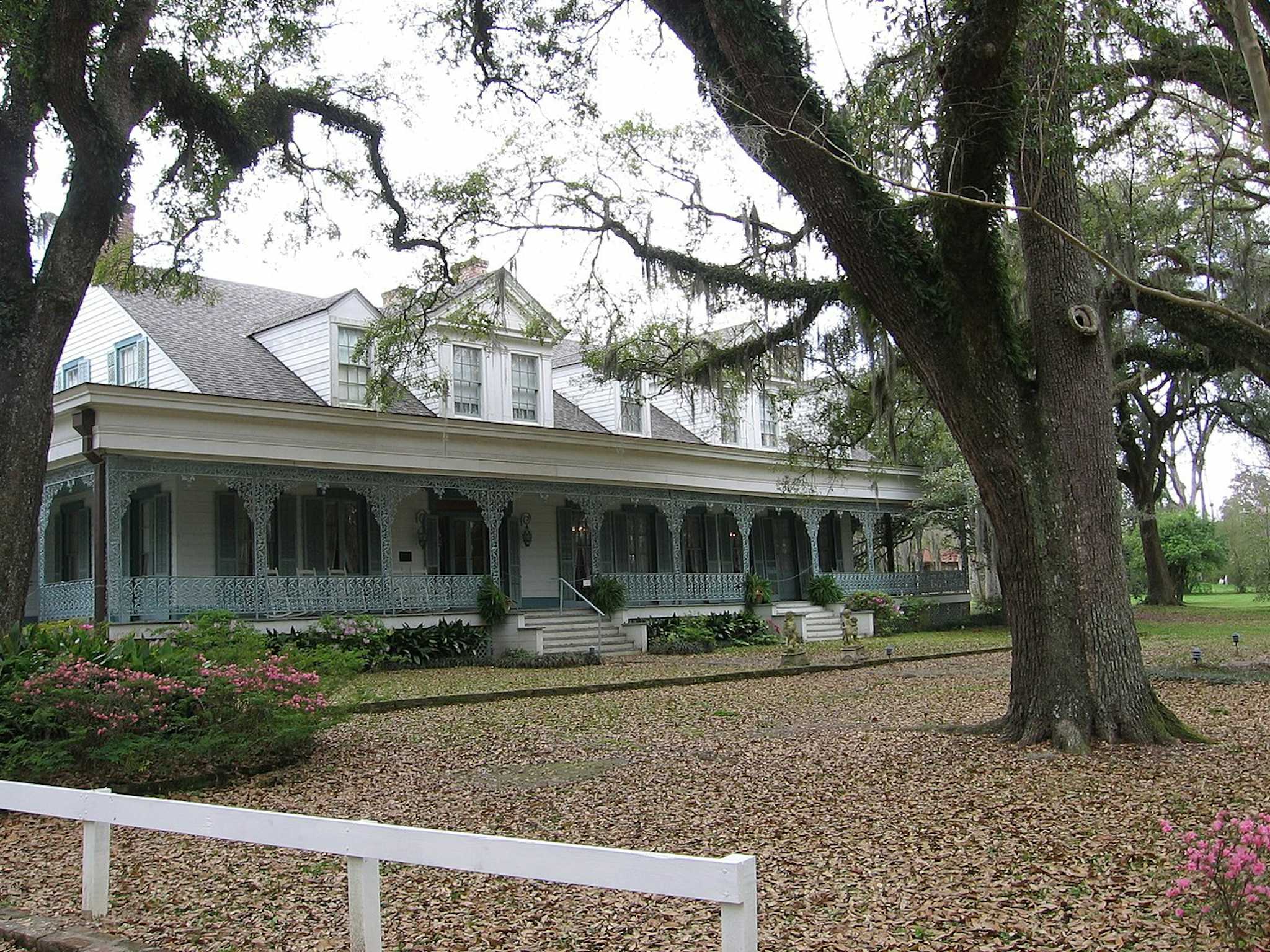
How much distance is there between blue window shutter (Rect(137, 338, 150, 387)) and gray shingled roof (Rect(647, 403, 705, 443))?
11.3 metres

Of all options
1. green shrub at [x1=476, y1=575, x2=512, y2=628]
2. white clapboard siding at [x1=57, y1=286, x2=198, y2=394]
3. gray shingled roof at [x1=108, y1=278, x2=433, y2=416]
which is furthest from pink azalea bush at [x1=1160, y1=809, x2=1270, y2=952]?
white clapboard siding at [x1=57, y1=286, x2=198, y2=394]

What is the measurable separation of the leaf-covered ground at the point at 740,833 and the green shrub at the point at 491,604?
922 centimetres

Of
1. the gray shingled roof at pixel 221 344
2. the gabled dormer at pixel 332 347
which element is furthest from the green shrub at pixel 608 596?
the gabled dormer at pixel 332 347

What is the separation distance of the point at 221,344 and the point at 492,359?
17.6 feet

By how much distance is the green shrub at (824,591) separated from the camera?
28.6 m

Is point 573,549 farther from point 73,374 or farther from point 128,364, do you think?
point 73,374

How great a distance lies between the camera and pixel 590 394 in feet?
86.2

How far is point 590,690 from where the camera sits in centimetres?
1573

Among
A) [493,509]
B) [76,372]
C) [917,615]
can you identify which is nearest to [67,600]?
[76,372]

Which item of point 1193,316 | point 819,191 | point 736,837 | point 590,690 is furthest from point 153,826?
point 1193,316

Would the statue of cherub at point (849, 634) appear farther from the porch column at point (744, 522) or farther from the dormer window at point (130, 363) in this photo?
the dormer window at point (130, 363)

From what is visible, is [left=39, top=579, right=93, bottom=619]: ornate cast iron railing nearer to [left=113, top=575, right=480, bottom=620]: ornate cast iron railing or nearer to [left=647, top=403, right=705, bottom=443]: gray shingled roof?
[left=113, top=575, right=480, bottom=620]: ornate cast iron railing

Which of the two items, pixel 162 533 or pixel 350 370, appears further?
pixel 350 370

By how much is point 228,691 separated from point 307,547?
1215cm
